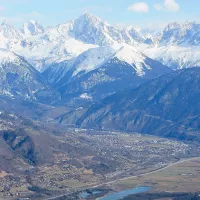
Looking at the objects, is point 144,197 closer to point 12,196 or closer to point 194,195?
point 194,195

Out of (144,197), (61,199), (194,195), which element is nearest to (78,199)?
(61,199)

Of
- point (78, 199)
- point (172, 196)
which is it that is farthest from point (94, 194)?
point (172, 196)

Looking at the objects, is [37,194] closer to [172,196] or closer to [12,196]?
[12,196]

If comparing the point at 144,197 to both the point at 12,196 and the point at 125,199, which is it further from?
the point at 12,196

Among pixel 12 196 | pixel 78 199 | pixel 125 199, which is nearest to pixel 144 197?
pixel 125 199

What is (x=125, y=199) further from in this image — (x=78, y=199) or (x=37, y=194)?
(x=37, y=194)

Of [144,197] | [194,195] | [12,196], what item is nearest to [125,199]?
[144,197]
